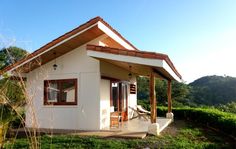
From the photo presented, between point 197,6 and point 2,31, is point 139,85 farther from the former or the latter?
point 2,31

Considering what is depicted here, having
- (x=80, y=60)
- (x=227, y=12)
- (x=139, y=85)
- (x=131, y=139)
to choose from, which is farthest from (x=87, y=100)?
(x=139, y=85)

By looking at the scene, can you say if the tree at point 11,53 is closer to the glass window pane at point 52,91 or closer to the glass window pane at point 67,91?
the glass window pane at point 67,91

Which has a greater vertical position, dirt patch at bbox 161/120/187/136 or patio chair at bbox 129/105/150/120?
patio chair at bbox 129/105/150/120

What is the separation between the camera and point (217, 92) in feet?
123

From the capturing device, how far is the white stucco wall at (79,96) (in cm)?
1146

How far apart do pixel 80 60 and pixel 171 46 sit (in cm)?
670

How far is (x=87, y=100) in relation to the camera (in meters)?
11.6

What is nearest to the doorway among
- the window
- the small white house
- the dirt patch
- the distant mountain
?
the small white house

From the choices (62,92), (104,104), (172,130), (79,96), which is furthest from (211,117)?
(62,92)

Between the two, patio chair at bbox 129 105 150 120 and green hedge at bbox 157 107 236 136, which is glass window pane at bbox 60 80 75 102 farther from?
green hedge at bbox 157 107 236 136

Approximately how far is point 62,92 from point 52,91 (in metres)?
0.69

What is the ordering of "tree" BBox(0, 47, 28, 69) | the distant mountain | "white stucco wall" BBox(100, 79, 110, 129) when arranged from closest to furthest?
"tree" BBox(0, 47, 28, 69)
"white stucco wall" BBox(100, 79, 110, 129)
the distant mountain

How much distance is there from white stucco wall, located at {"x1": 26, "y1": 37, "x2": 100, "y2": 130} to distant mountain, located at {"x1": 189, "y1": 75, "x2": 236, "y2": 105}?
27.0 metres

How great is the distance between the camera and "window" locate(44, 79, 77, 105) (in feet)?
39.3
